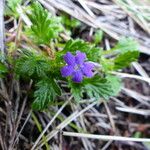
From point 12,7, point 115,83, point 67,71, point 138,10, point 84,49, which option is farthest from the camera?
point 138,10

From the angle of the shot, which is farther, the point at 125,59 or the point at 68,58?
the point at 125,59

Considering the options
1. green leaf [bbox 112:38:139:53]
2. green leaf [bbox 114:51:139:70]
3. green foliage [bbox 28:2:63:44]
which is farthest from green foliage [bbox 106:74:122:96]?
green foliage [bbox 28:2:63:44]

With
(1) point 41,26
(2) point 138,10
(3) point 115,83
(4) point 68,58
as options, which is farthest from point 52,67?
(2) point 138,10

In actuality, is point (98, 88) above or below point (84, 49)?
below

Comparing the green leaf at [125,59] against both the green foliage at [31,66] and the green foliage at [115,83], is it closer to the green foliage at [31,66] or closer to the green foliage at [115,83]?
the green foliage at [115,83]

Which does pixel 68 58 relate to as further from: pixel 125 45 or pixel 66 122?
pixel 125 45

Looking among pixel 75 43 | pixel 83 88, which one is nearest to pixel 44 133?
pixel 83 88
